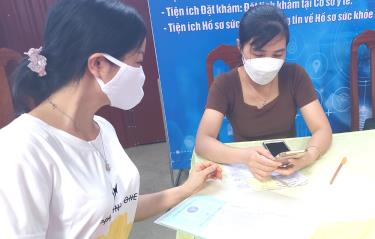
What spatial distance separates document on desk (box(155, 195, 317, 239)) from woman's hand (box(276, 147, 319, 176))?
0.42 feet

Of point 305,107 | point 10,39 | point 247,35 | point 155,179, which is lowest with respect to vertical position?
point 155,179

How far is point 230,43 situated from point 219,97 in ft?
2.79

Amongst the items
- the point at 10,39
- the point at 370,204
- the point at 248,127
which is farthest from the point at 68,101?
the point at 10,39

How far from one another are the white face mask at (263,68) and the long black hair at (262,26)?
58mm

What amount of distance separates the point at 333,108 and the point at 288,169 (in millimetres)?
1499

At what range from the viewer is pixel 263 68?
4.68 feet

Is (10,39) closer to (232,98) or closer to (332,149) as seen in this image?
(232,98)

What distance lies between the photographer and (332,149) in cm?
131

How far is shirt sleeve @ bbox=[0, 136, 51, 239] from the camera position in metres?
0.67

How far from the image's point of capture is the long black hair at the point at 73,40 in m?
0.78

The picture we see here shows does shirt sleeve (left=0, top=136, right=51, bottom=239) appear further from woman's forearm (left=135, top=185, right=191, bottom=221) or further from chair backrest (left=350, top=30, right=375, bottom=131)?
chair backrest (left=350, top=30, right=375, bottom=131)

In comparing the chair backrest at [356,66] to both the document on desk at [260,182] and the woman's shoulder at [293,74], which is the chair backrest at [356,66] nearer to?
the woman's shoulder at [293,74]

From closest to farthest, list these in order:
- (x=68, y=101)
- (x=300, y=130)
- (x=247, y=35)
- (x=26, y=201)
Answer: (x=26, y=201)
(x=68, y=101)
(x=247, y=35)
(x=300, y=130)

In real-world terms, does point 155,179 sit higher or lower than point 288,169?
lower
